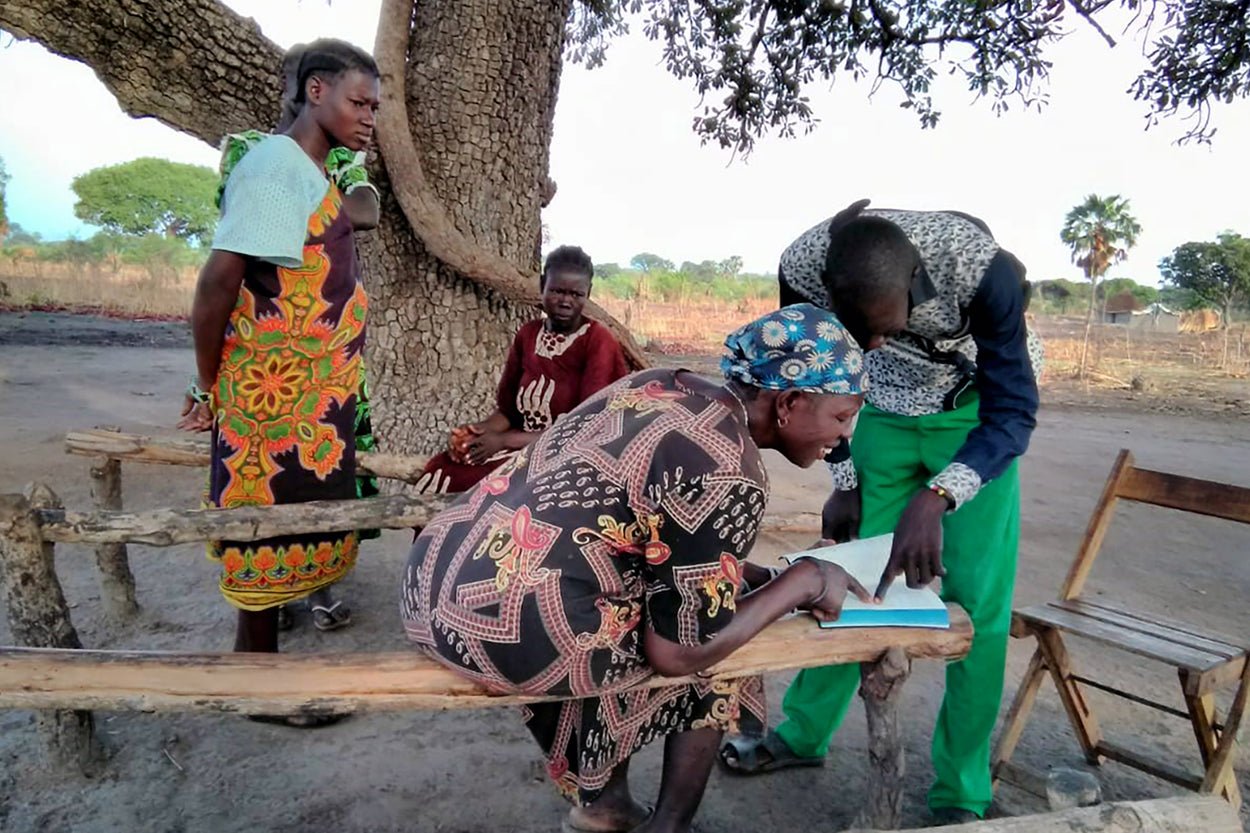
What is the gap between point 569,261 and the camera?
10.9 ft

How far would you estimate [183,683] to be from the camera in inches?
68.8

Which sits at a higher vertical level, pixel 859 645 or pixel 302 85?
pixel 302 85

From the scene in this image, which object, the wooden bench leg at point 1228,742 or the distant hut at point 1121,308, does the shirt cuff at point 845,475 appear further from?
the distant hut at point 1121,308

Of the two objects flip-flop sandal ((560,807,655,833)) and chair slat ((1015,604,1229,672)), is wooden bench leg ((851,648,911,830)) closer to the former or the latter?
flip-flop sandal ((560,807,655,833))

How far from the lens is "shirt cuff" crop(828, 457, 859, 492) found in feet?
8.54

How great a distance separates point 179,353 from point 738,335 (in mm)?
11793

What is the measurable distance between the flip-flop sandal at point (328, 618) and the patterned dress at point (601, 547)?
5.71 ft

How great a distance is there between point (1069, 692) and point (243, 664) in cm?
229

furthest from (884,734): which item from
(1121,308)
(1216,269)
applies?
(1121,308)

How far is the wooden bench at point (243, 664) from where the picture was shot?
5.70 ft

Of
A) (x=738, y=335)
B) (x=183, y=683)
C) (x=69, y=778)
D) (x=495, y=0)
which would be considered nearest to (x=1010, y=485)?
(x=738, y=335)

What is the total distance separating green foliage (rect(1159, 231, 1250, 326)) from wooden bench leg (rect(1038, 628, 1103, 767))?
27.3 m

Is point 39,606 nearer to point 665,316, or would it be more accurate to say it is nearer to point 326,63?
point 326,63

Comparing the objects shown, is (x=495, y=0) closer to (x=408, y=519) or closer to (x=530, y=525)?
(x=408, y=519)
